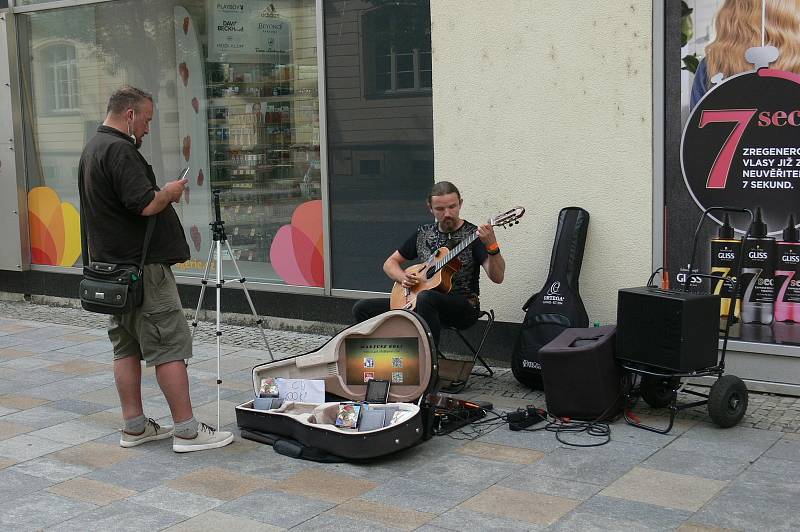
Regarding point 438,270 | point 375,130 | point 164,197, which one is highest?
point 375,130

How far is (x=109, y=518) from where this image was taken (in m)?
4.15

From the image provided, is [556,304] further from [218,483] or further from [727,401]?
[218,483]

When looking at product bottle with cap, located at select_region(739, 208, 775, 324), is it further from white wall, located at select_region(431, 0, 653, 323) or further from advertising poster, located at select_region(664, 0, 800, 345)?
white wall, located at select_region(431, 0, 653, 323)

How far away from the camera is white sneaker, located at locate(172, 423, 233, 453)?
5027 mm

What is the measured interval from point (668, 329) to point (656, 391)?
547mm

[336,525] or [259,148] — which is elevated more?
[259,148]

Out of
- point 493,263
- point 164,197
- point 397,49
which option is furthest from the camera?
point 397,49

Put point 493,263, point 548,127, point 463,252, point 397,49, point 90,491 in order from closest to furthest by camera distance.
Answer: point 90,491
point 493,263
point 463,252
point 548,127
point 397,49

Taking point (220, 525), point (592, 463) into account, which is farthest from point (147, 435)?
point (592, 463)

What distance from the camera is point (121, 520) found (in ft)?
13.5

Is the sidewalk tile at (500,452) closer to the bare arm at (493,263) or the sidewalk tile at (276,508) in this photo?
the sidewalk tile at (276,508)

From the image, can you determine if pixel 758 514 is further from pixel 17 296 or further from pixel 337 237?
pixel 17 296

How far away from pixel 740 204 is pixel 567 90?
1297 mm

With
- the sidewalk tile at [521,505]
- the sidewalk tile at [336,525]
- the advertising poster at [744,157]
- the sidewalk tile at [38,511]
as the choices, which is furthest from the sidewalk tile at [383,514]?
the advertising poster at [744,157]
